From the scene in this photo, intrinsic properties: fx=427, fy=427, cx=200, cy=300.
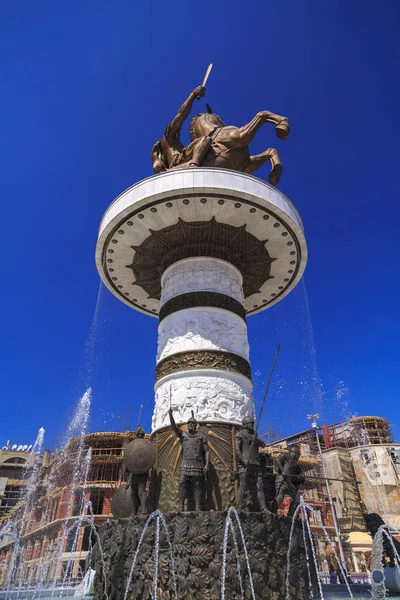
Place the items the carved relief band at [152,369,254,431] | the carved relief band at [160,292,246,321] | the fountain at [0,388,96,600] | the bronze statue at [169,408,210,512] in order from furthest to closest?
the fountain at [0,388,96,600] → the carved relief band at [160,292,246,321] → the carved relief band at [152,369,254,431] → the bronze statue at [169,408,210,512]

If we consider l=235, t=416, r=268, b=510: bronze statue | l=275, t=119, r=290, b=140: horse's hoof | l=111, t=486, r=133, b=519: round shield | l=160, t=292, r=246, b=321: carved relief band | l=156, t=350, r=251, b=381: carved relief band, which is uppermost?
l=275, t=119, r=290, b=140: horse's hoof

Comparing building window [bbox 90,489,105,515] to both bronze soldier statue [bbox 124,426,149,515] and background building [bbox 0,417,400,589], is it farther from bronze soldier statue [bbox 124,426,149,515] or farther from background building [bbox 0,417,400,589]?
bronze soldier statue [bbox 124,426,149,515]

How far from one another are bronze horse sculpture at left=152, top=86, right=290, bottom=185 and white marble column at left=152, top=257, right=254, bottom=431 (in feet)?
9.36

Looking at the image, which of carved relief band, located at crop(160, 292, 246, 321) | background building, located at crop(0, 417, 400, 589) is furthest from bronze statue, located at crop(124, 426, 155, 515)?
background building, located at crop(0, 417, 400, 589)

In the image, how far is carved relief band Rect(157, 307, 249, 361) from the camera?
9.54 m

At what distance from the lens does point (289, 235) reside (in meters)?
11.0

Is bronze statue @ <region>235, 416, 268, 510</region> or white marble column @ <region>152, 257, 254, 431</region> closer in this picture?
bronze statue @ <region>235, 416, 268, 510</region>

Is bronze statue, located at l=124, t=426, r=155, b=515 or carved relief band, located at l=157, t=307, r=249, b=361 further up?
carved relief band, located at l=157, t=307, r=249, b=361

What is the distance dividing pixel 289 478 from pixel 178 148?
9203 mm

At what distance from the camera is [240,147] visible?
11750mm

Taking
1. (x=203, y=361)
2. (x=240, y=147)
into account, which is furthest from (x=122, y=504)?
(x=240, y=147)

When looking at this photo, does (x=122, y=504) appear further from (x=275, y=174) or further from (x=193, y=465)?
(x=275, y=174)

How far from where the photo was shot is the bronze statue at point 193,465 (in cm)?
771

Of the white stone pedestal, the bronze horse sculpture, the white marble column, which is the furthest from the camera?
the bronze horse sculpture
